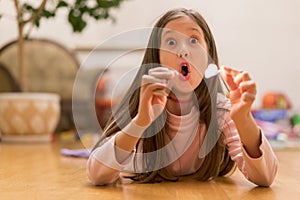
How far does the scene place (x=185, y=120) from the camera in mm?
1014

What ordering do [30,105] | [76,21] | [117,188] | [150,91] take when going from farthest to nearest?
[30,105]
[76,21]
[117,188]
[150,91]

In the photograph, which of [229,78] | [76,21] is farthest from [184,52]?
[76,21]

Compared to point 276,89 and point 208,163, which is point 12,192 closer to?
point 208,163

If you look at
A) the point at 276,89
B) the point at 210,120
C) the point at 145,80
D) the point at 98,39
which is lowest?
the point at 276,89

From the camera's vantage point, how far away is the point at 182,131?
3.33 ft

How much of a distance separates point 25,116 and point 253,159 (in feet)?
5.29

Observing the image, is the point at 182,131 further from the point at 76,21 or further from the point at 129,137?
the point at 76,21

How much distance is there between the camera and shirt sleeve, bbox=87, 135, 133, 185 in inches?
35.5

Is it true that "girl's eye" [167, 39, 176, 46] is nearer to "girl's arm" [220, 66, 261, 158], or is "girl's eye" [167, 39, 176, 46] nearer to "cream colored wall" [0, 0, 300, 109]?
"girl's arm" [220, 66, 261, 158]

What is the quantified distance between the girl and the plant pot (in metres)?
1.34

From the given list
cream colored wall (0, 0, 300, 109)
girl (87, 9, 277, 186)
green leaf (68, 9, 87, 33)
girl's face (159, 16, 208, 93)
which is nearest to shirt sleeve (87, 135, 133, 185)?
girl (87, 9, 277, 186)

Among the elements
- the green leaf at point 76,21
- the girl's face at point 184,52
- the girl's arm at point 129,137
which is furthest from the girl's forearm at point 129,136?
the green leaf at point 76,21

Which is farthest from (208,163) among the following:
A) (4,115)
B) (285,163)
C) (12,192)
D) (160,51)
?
(4,115)

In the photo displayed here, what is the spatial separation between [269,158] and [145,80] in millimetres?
278
